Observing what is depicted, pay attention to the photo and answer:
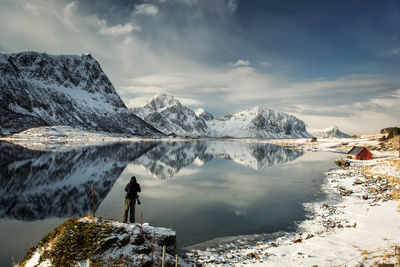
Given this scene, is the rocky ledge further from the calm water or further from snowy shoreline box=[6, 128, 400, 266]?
the calm water

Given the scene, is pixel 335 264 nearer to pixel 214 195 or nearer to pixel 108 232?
pixel 108 232

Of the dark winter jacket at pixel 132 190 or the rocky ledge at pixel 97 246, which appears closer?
the rocky ledge at pixel 97 246

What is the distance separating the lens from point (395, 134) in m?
Answer: 105

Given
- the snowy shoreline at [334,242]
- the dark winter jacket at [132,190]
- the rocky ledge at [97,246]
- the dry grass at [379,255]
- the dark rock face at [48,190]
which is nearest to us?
the rocky ledge at [97,246]

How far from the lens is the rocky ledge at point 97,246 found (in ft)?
31.0

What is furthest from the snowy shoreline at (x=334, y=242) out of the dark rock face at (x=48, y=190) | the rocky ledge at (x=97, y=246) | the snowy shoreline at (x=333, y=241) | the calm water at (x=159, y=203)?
the dark rock face at (x=48, y=190)

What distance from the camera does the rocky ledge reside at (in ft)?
31.0

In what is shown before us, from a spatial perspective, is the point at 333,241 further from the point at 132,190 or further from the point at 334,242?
the point at 132,190

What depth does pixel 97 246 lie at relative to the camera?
987 centimetres

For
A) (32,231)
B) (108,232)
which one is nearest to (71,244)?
(108,232)

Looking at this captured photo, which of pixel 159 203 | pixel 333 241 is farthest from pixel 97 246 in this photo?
pixel 159 203

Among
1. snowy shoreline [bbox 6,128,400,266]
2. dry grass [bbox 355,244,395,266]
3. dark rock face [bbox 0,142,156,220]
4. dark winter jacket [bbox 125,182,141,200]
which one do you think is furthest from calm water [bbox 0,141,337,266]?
dry grass [bbox 355,244,395,266]

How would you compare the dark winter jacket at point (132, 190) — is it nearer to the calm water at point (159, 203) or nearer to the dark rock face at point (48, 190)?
the calm water at point (159, 203)

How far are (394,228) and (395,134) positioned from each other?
121m
